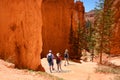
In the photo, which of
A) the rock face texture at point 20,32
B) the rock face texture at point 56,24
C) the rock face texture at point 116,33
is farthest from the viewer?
the rock face texture at point 116,33

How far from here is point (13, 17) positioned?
14.4m

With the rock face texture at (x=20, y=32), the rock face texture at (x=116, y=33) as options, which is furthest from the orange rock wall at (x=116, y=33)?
the rock face texture at (x=20, y=32)

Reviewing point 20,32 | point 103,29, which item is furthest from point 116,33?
point 20,32

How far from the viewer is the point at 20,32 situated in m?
14.8

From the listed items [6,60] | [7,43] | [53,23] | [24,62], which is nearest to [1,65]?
[6,60]

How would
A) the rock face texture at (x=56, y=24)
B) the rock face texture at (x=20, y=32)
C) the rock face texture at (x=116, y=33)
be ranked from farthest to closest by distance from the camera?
the rock face texture at (x=116, y=33) < the rock face texture at (x=56, y=24) < the rock face texture at (x=20, y=32)

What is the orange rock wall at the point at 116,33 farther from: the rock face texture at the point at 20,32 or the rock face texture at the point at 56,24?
the rock face texture at the point at 20,32

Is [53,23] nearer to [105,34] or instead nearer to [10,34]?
[105,34]

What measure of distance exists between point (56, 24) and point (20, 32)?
25.5 m

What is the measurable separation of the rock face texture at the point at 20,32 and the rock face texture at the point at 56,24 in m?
20.8

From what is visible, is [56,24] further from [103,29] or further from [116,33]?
[116,33]

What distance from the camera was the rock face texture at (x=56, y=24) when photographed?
126 ft

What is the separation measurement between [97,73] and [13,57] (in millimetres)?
12693

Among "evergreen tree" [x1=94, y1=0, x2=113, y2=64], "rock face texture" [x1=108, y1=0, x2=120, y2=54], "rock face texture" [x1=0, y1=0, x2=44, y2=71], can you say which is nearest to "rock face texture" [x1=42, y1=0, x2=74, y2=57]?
"evergreen tree" [x1=94, y1=0, x2=113, y2=64]
